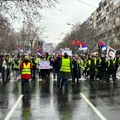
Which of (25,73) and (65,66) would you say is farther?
(65,66)

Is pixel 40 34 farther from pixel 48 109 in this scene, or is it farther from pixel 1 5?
pixel 48 109

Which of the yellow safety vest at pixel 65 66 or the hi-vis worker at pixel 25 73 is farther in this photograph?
the yellow safety vest at pixel 65 66

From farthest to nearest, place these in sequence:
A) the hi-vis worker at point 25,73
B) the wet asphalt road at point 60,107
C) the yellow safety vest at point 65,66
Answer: the yellow safety vest at point 65,66 → the hi-vis worker at point 25,73 → the wet asphalt road at point 60,107

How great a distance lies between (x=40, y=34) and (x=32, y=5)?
62.4 meters

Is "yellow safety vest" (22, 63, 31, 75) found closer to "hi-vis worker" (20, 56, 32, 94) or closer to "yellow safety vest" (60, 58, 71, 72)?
"hi-vis worker" (20, 56, 32, 94)

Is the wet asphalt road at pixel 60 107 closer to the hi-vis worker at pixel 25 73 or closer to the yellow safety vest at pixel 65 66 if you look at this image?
the hi-vis worker at pixel 25 73

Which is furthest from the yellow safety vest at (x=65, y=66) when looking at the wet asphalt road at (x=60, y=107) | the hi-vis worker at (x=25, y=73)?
the wet asphalt road at (x=60, y=107)

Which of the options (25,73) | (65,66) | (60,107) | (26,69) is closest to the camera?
(60,107)

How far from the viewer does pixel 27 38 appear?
80.5 m

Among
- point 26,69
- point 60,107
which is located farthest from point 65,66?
point 60,107

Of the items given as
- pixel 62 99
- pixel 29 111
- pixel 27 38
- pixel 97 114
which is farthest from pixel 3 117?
pixel 27 38

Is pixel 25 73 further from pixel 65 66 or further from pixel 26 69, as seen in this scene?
pixel 65 66

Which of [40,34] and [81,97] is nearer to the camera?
[81,97]

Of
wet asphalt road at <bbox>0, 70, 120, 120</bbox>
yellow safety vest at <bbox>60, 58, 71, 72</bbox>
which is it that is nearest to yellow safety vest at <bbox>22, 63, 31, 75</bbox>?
wet asphalt road at <bbox>0, 70, 120, 120</bbox>
